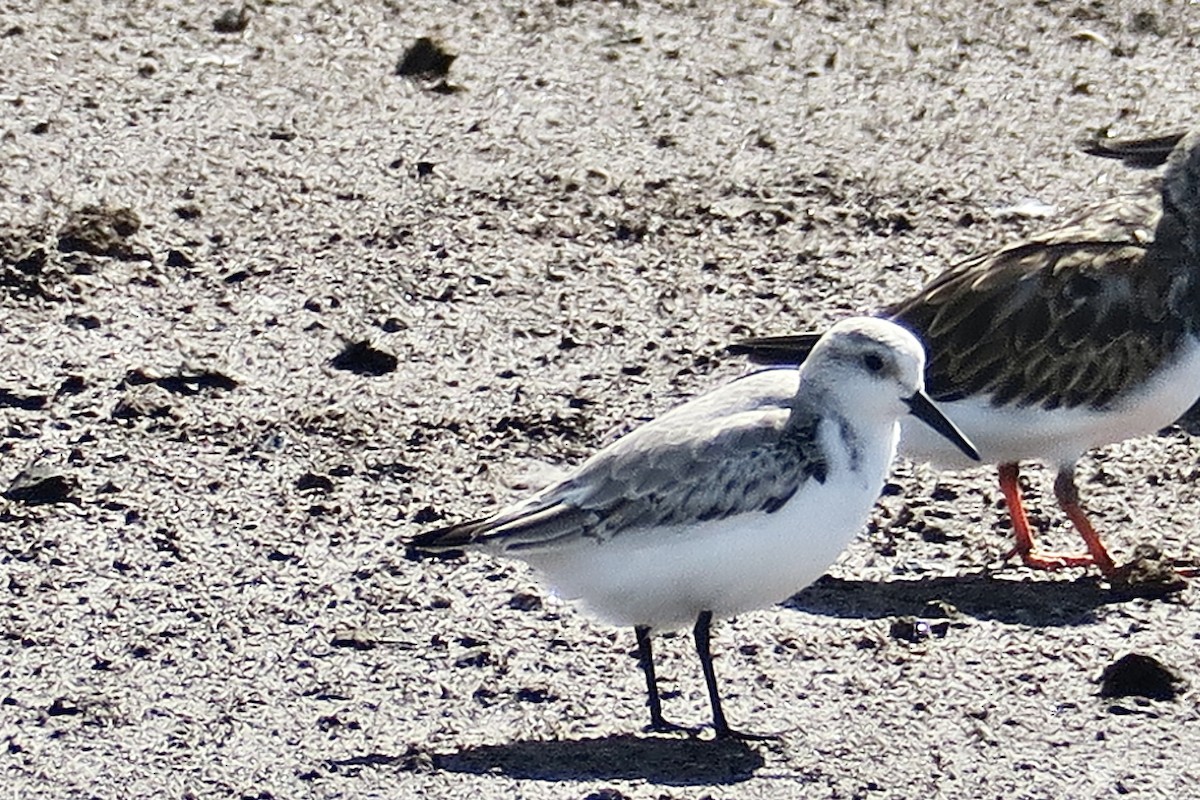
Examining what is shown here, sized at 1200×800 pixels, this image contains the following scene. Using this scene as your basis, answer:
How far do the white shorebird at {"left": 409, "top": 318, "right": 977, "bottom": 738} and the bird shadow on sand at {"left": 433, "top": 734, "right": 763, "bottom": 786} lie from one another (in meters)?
0.08

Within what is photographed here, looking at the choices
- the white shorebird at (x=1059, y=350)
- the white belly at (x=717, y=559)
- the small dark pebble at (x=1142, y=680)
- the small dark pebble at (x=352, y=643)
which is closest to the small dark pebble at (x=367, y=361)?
the white shorebird at (x=1059, y=350)

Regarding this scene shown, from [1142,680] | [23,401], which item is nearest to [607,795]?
[1142,680]

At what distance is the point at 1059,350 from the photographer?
8406 mm

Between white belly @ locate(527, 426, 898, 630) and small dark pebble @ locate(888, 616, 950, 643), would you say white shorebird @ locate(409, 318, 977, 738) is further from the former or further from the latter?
small dark pebble @ locate(888, 616, 950, 643)

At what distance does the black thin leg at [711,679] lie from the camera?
677 cm

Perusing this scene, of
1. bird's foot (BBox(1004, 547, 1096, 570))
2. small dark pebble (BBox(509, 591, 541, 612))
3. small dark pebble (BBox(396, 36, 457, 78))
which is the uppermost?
small dark pebble (BBox(396, 36, 457, 78))

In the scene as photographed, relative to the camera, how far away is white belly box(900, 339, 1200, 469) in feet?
27.3

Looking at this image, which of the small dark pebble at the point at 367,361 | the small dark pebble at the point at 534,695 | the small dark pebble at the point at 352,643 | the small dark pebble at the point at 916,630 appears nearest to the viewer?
the small dark pebble at the point at 534,695

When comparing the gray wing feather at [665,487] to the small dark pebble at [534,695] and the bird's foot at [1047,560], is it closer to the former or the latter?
the small dark pebble at [534,695]

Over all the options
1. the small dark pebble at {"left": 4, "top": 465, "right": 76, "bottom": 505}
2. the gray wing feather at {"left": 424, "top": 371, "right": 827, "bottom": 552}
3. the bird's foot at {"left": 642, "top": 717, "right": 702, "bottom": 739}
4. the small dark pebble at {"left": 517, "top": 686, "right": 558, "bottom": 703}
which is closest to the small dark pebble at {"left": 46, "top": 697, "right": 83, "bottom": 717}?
the gray wing feather at {"left": 424, "top": 371, "right": 827, "bottom": 552}

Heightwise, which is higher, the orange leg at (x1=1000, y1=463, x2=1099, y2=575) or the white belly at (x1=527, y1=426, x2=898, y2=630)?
the white belly at (x1=527, y1=426, x2=898, y2=630)

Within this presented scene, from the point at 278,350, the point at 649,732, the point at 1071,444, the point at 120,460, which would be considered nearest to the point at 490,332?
the point at 278,350

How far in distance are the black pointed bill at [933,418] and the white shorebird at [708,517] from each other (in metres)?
0.11

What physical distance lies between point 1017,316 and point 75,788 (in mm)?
3547
